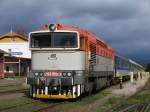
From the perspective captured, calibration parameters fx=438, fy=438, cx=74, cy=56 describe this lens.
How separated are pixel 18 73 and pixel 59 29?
190ft

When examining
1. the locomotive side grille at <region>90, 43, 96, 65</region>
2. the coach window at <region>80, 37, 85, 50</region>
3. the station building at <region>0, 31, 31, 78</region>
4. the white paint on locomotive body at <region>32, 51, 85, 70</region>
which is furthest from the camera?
the station building at <region>0, 31, 31, 78</region>

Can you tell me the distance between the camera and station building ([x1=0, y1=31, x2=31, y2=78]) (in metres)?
70.4

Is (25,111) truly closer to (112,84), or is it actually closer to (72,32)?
(72,32)

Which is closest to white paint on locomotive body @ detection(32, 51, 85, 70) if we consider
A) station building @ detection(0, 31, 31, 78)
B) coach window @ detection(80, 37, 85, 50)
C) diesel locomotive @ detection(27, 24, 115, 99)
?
diesel locomotive @ detection(27, 24, 115, 99)

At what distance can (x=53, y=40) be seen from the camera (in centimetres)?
2122

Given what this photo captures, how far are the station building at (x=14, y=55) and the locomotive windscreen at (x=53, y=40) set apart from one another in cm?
4186

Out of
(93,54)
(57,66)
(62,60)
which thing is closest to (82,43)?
(62,60)

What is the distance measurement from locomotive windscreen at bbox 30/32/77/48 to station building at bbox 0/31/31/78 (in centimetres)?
4186

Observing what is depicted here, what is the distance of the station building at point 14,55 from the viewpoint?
2773 inches

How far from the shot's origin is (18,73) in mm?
78375

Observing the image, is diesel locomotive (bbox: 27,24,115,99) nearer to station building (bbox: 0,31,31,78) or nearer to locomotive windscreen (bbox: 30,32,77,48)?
locomotive windscreen (bbox: 30,32,77,48)

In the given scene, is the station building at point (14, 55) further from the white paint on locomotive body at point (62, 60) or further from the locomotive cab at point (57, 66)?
the white paint on locomotive body at point (62, 60)

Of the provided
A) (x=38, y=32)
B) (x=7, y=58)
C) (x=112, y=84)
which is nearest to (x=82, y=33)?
(x=38, y=32)

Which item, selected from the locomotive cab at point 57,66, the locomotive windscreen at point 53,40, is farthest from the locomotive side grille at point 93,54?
the locomotive windscreen at point 53,40
